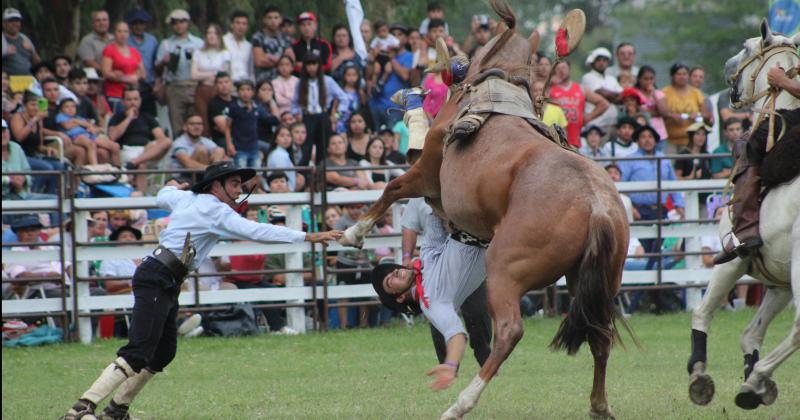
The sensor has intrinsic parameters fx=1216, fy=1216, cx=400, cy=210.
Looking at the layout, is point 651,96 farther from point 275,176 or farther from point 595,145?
point 275,176

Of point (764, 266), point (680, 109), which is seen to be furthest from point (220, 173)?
point (680, 109)

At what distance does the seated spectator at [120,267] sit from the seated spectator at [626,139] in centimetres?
643

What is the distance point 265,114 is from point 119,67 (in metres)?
1.97

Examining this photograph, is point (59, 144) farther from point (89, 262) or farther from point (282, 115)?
point (282, 115)

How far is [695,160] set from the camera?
15.4 meters

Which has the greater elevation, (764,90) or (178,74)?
(178,74)

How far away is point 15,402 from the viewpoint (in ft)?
30.6

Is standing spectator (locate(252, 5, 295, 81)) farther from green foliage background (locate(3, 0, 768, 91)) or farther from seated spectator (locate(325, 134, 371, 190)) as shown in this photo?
seated spectator (locate(325, 134, 371, 190))

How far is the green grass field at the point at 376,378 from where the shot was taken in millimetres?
8391

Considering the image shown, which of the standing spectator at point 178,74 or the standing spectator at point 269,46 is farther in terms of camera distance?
the standing spectator at point 269,46

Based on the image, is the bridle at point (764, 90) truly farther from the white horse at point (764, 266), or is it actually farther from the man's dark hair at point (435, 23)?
the man's dark hair at point (435, 23)

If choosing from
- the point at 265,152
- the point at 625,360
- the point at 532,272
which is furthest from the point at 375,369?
the point at 265,152

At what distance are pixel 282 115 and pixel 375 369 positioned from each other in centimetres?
530

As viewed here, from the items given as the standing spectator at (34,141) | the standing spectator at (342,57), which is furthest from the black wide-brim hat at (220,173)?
the standing spectator at (342,57)
